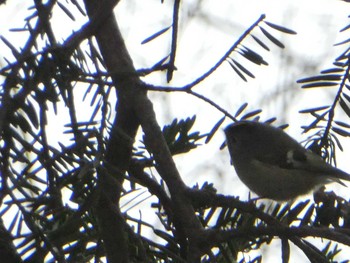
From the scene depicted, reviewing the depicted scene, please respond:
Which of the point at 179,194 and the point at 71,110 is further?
the point at 179,194

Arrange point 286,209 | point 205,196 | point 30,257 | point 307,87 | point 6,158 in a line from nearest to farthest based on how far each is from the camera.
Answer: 1. point 6,158
2. point 30,257
3. point 205,196
4. point 286,209
5. point 307,87

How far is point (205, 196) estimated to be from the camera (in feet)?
4.15

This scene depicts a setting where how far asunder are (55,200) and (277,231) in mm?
389

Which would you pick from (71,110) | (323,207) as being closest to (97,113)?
(71,110)

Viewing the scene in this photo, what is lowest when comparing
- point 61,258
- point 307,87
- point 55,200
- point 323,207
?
point 61,258

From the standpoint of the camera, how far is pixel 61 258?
1003mm

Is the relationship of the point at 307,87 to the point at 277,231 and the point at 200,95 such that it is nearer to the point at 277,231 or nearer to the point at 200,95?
the point at 200,95

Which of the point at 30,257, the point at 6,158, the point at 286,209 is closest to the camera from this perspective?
the point at 6,158

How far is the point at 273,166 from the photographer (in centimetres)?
306

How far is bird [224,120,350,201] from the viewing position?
2867 mm

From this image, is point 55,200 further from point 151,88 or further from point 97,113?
point 151,88

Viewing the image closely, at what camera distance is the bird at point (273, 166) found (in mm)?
2867

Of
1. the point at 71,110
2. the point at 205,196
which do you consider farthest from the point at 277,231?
the point at 71,110

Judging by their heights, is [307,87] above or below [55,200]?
above
